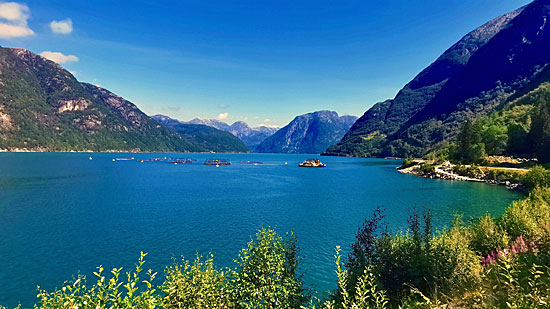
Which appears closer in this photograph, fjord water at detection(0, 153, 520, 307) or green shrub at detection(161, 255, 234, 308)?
green shrub at detection(161, 255, 234, 308)

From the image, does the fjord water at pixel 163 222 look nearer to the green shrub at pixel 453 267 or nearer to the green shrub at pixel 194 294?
the green shrub at pixel 453 267

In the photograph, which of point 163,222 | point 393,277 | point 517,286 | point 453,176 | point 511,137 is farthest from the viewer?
point 511,137

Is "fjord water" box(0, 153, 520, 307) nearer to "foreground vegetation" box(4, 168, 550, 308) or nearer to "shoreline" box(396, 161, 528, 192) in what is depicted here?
"foreground vegetation" box(4, 168, 550, 308)

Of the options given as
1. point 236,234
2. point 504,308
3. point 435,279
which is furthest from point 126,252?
point 504,308

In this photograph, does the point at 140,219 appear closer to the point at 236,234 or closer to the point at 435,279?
the point at 236,234

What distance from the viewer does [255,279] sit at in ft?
49.9

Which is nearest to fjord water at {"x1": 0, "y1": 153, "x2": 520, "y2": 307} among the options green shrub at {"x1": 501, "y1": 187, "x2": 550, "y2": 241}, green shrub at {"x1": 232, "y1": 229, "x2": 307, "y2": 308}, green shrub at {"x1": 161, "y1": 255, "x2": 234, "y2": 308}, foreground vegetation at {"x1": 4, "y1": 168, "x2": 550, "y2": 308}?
foreground vegetation at {"x1": 4, "y1": 168, "x2": 550, "y2": 308}

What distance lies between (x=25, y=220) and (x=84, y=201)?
19.1 metres

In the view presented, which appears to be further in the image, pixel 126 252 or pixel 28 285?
pixel 126 252

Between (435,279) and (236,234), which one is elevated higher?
(435,279)

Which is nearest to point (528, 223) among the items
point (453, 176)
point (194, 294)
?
point (194, 294)

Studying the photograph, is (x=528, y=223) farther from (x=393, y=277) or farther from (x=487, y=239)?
(x=393, y=277)

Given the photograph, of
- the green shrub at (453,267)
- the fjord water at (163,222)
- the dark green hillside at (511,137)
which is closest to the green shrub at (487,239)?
the green shrub at (453,267)

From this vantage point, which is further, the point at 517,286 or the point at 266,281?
the point at 266,281
